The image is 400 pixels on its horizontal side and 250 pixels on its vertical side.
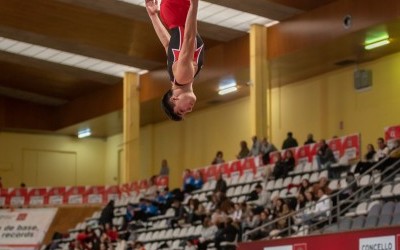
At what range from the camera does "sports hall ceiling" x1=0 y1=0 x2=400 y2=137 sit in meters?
22.4

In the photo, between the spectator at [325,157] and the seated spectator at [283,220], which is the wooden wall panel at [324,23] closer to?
the spectator at [325,157]

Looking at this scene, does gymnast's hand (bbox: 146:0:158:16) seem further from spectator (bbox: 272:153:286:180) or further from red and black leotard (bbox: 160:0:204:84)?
spectator (bbox: 272:153:286:180)

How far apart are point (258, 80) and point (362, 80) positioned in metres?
2.91

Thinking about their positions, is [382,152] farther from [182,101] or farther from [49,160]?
[49,160]

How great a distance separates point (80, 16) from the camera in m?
24.3

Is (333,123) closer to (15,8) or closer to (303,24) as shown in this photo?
(303,24)

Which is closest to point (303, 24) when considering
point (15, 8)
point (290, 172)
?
point (290, 172)

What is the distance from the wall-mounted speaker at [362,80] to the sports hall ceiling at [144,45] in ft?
1.92

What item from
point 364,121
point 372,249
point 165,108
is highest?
point 364,121

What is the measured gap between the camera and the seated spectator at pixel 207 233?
18.6 meters

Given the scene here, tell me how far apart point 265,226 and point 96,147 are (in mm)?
22104

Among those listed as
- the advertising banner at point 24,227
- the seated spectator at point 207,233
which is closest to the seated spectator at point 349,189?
the seated spectator at point 207,233

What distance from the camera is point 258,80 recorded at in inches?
953

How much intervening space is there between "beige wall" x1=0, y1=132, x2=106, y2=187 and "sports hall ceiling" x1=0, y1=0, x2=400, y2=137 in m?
2.83
